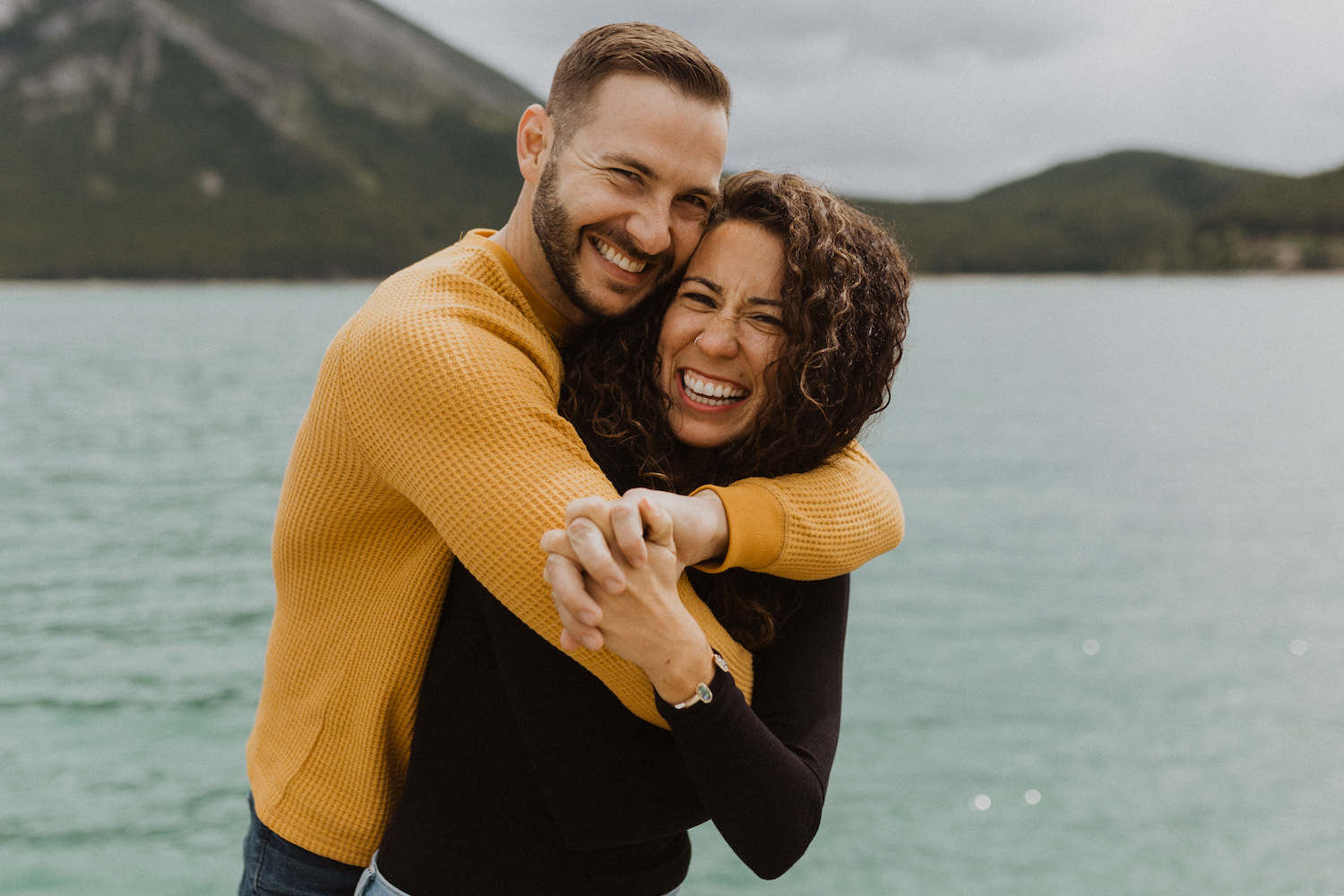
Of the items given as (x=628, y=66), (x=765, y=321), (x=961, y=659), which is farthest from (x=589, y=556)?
(x=961, y=659)

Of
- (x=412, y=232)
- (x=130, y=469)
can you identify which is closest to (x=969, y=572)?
(x=130, y=469)

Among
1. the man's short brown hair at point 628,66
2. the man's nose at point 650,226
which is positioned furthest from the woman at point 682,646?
the man's short brown hair at point 628,66

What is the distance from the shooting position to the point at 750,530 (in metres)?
1.72

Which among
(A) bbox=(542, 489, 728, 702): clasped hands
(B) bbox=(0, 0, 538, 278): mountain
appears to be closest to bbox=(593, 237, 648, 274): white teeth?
(A) bbox=(542, 489, 728, 702): clasped hands

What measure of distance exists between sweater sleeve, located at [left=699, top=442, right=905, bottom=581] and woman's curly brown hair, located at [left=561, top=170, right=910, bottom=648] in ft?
0.27

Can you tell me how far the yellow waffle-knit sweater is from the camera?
153 centimetres

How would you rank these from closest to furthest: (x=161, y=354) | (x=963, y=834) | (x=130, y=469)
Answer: (x=963, y=834), (x=130, y=469), (x=161, y=354)

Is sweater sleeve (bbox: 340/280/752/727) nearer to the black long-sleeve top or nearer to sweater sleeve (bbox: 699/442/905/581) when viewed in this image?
the black long-sleeve top

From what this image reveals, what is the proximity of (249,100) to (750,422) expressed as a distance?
185 metres

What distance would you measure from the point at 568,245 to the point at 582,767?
106cm

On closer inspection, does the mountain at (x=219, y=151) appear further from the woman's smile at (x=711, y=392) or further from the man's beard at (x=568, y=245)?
the woman's smile at (x=711, y=392)

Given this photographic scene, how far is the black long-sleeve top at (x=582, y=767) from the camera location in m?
1.55

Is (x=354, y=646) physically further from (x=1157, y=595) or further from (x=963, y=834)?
(x=1157, y=595)

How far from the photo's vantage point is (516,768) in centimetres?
171
